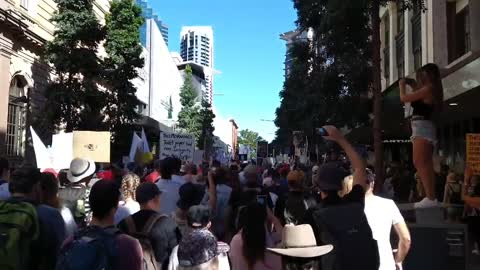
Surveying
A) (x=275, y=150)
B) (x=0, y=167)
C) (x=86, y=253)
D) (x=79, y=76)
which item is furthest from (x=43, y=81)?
(x=275, y=150)

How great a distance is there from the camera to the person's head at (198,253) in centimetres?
389

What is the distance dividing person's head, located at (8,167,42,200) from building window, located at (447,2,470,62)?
1821cm

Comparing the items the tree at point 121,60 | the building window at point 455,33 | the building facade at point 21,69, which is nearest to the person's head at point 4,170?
the building facade at point 21,69

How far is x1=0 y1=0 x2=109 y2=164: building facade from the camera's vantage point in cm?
2148

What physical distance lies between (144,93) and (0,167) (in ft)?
153

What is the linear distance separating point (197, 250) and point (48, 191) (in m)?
2.09

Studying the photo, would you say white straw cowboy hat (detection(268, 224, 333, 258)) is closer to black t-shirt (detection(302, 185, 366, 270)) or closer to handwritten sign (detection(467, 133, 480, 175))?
black t-shirt (detection(302, 185, 366, 270))

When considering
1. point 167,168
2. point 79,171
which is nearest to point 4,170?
point 79,171

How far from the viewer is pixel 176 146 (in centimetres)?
1697

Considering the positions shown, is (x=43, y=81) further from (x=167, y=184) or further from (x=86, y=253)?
(x=86, y=253)

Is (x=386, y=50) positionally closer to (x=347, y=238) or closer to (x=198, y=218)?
(x=198, y=218)

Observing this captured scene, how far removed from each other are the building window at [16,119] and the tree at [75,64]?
113 centimetres

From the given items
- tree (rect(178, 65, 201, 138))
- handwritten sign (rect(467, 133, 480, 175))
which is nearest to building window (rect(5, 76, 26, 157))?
handwritten sign (rect(467, 133, 480, 175))

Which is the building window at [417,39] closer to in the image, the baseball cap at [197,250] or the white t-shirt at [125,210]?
the white t-shirt at [125,210]
